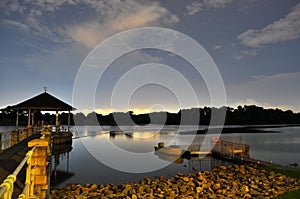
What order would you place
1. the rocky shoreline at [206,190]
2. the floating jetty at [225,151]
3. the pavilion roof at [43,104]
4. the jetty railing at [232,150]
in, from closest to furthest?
the rocky shoreline at [206,190] → the floating jetty at [225,151] → the jetty railing at [232,150] → the pavilion roof at [43,104]

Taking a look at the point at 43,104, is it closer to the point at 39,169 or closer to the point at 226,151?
the point at 226,151

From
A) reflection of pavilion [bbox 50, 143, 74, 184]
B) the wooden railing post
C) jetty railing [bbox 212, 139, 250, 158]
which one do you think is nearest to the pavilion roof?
reflection of pavilion [bbox 50, 143, 74, 184]

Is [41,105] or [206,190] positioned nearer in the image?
[206,190]

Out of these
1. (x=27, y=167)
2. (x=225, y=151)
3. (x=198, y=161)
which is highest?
(x=27, y=167)

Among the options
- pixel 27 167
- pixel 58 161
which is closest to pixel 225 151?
pixel 58 161

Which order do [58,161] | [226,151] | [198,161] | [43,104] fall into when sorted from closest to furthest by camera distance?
1. [226,151]
2. [58,161]
3. [198,161]
4. [43,104]

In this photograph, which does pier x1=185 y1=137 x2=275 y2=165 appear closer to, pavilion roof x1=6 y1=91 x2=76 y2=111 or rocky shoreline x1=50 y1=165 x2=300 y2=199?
rocky shoreline x1=50 y1=165 x2=300 y2=199

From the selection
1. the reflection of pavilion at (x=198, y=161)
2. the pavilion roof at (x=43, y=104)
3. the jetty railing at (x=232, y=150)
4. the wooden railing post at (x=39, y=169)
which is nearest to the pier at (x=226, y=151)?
the jetty railing at (x=232, y=150)

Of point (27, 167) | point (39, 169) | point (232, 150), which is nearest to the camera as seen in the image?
point (27, 167)

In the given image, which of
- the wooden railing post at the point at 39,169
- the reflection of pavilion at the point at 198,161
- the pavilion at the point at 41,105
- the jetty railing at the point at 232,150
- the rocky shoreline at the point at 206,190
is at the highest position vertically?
the pavilion at the point at 41,105

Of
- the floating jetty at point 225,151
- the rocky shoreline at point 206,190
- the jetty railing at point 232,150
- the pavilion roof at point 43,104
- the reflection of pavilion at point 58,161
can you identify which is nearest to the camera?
the rocky shoreline at point 206,190

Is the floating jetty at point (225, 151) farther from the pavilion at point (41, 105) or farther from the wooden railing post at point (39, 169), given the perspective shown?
the wooden railing post at point (39, 169)

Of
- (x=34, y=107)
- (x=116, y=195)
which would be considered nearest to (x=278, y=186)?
(x=116, y=195)

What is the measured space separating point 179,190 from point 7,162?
906cm
